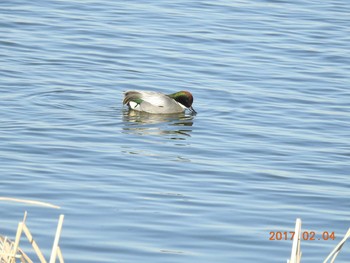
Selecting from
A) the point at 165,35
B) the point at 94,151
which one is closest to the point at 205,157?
the point at 94,151

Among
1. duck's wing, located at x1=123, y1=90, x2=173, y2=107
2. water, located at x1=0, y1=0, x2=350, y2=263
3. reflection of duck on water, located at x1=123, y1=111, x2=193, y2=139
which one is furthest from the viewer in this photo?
duck's wing, located at x1=123, y1=90, x2=173, y2=107

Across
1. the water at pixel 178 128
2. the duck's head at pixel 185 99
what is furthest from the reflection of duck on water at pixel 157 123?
the duck's head at pixel 185 99

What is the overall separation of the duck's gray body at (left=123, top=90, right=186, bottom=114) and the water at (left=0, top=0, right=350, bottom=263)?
181 millimetres

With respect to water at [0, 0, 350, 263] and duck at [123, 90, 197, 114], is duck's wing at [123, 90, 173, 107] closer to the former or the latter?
duck at [123, 90, 197, 114]

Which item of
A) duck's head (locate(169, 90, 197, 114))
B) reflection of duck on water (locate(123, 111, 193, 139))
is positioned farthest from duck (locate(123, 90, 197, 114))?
reflection of duck on water (locate(123, 111, 193, 139))

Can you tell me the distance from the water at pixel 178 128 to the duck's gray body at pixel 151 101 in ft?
0.60

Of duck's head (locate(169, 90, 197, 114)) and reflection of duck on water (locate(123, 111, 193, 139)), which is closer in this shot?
reflection of duck on water (locate(123, 111, 193, 139))

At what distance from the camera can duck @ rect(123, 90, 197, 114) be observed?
15.2 metres

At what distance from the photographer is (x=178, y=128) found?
14625 mm

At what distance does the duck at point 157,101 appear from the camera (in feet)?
49.7

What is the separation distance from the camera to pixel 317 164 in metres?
12.5

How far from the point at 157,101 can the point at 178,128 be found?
0.77m

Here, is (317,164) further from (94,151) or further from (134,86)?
(134,86)

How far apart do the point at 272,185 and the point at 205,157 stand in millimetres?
1452
